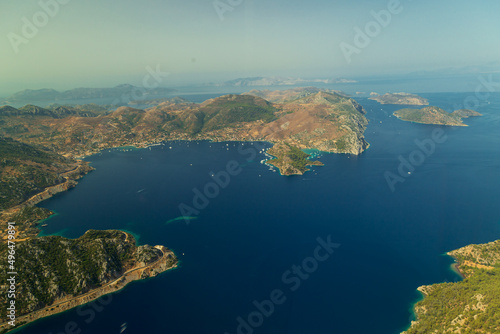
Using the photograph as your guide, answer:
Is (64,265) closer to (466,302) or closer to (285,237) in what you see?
(285,237)

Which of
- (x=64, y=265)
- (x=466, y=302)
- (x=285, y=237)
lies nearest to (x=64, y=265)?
(x=64, y=265)

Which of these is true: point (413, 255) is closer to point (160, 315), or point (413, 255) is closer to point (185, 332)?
point (185, 332)

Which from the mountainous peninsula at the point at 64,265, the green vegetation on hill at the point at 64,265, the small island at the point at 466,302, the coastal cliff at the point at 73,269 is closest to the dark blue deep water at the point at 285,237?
the coastal cliff at the point at 73,269

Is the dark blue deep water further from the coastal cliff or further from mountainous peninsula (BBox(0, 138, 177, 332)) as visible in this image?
mountainous peninsula (BBox(0, 138, 177, 332))

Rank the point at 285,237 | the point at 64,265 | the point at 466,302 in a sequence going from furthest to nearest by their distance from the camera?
1. the point at 285,237
2. the point at 64,265
3. the point at 466,302

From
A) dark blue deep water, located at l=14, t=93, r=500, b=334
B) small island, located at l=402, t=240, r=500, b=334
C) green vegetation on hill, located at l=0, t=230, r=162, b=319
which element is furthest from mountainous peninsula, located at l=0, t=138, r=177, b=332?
small island, located at l=402, t=240, r=500, b=334

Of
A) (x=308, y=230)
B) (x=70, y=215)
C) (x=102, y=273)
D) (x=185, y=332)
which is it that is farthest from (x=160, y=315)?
(x=70, y=215)
